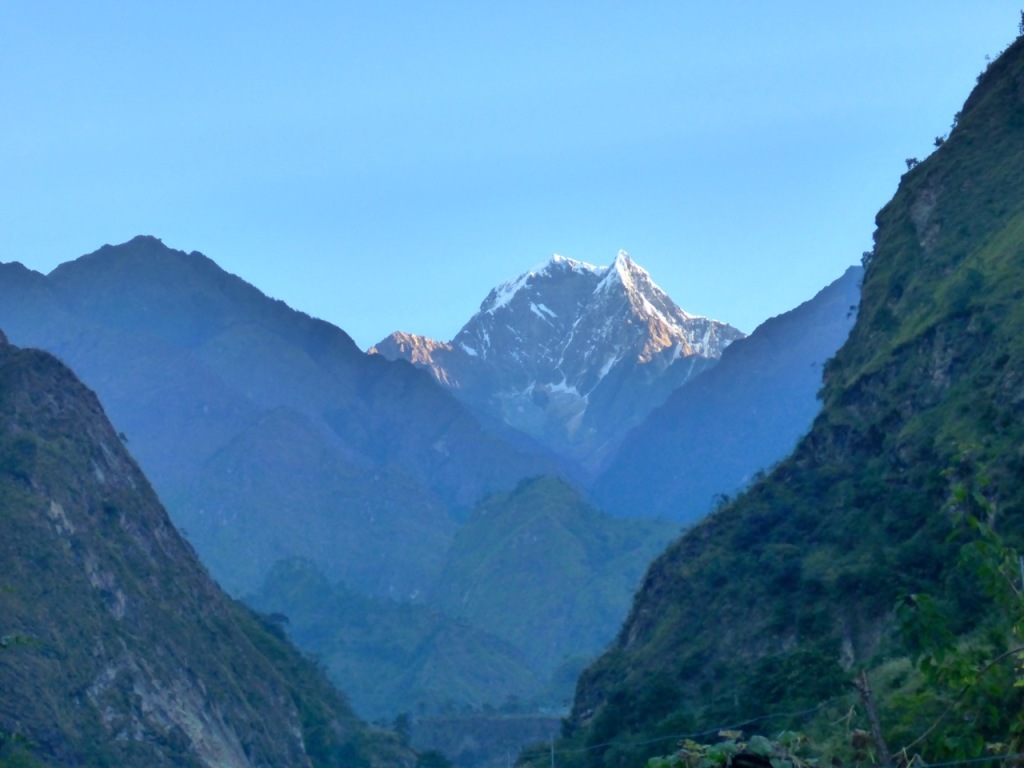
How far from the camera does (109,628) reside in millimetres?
85188

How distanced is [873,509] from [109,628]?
133 ft

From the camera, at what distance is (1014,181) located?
75.9 meters

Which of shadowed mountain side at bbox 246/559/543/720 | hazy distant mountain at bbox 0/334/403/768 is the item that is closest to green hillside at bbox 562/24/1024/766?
hazy distant mountain at bbox 0/334/403/768

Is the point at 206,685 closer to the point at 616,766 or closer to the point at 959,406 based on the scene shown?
the point at 616,766

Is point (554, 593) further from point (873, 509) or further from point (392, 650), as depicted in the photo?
point (873, 509)

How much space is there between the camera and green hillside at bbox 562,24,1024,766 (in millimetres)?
54906

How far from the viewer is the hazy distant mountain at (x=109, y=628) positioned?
77.4 m

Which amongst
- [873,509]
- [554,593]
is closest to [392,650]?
[554,593]

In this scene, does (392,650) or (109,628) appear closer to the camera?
(109,628)

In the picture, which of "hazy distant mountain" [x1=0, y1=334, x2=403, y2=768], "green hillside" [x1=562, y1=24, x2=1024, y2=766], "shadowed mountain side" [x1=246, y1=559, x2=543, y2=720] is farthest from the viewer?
"shadowed mountain side" [x1=246, y1=559, x2=543, y2=720]

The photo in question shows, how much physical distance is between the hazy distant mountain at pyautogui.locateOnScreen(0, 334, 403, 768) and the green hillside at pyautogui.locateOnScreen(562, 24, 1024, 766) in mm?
21269

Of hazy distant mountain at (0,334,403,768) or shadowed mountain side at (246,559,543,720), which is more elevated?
shadowed mountain side at (246,559,543,720)

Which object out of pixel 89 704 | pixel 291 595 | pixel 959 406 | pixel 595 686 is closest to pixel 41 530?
pixel 89 704

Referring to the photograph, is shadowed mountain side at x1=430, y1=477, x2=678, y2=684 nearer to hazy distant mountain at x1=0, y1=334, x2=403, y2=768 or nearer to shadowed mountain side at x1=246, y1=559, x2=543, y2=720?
shadowed mountain side at x1=246, y1=559, x2=543, y2=720
